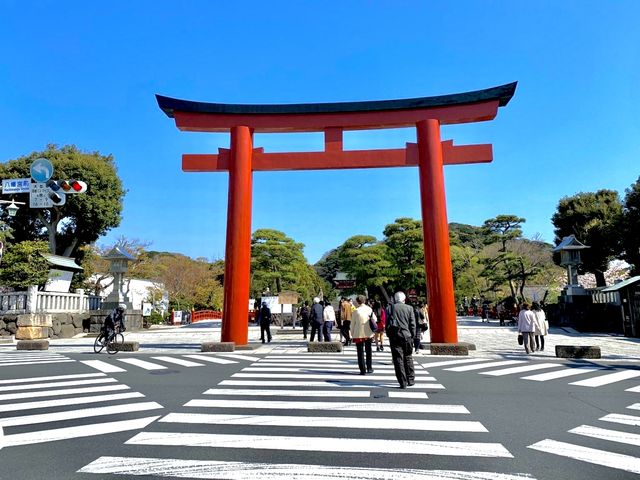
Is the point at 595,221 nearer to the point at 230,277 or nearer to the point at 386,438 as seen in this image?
the point at 230,277

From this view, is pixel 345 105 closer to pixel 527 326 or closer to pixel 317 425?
pixel 527 326

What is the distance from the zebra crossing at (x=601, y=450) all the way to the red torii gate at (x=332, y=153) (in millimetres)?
8185

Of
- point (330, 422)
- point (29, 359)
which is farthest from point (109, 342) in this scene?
point (330, 422)

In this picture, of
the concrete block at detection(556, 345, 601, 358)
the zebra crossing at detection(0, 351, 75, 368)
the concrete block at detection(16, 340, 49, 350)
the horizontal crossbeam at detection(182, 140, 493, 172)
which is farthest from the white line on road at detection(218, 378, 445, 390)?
the concrete block at detection(16, 340, 49, 350)

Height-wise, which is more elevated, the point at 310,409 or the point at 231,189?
the point at 231,189

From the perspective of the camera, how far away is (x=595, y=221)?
3209 centimetres

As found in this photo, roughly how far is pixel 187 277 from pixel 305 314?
27.5 meters

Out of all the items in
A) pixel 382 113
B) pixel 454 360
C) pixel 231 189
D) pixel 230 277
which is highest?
pixel 382 113

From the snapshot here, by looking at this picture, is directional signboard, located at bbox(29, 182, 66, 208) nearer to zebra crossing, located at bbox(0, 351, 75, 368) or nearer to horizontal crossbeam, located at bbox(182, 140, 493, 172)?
zebra crossing, located at bbox(0, 351, 75, 368)

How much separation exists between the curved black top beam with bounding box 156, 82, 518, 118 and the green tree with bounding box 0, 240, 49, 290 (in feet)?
37.0

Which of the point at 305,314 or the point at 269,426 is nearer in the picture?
the point at 269,426

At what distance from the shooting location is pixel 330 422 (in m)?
5.19

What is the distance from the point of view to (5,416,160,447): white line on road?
181 inches

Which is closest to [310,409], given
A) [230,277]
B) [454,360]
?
[454,360]
